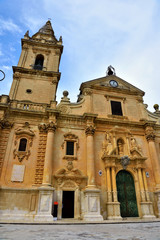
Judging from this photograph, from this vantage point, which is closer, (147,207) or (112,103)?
(147,207)

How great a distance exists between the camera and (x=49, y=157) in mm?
13242

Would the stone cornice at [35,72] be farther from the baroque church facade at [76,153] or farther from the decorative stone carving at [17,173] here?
the decorative stone carving at [17,173]

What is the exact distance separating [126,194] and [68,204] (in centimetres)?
490

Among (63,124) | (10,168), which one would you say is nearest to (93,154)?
(63,124)

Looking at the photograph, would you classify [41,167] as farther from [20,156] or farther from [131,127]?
[131,127]

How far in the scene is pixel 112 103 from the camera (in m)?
18.5

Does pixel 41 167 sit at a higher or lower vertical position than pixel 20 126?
lower

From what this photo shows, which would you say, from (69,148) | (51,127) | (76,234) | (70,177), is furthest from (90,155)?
(76,234)

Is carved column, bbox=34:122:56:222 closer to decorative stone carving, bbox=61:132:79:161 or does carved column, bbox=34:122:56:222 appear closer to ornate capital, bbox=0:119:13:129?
decorative stone carving, bbox=61:132:79:161

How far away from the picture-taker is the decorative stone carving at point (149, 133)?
16625 mm

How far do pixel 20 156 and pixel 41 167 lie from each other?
6.18ft

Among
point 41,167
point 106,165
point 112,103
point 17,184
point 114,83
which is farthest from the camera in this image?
point 114,83

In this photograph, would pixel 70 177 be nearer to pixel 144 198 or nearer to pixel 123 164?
pixel 123 164

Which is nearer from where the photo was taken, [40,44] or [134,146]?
[134,146]
